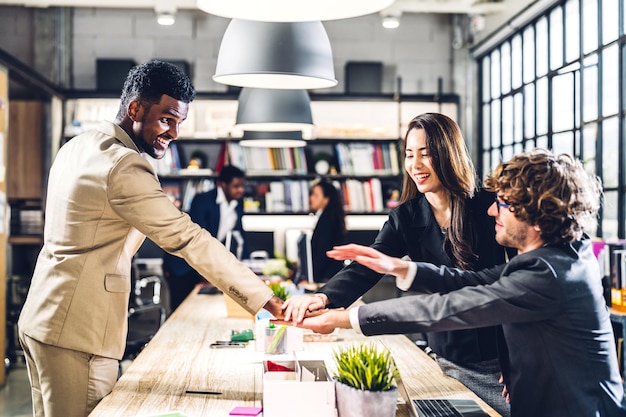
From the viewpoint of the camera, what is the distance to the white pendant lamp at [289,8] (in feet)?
6.26

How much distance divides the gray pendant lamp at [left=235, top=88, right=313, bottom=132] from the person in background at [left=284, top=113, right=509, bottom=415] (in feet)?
6.37

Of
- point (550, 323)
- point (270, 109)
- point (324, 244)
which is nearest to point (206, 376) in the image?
point (550, 323)

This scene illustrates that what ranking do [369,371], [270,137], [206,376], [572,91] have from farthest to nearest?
[572,91], [270,137], [206,376], [369,371]

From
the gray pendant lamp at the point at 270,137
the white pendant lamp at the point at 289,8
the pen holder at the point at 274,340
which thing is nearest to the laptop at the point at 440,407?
the pen holder at the point at 274,340

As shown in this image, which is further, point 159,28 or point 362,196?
point 159,28

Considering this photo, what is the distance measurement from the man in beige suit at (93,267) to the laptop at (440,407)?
56 centimetres

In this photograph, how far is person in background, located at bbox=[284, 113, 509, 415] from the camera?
7.93 ft

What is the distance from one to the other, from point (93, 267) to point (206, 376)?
48cm

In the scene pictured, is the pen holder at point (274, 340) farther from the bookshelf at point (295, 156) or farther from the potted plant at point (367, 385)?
the bookshelf at point (295, 156)

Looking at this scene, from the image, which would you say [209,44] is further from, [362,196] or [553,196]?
[553,196]

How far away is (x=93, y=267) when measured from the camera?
6.91 ft

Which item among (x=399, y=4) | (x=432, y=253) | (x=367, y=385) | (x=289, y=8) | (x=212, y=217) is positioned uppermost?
(x=399, y=4)

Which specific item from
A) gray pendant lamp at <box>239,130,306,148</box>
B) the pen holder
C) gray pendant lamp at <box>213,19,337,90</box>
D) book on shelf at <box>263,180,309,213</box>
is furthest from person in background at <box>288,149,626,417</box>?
book on shelf at <box>263,180,309,213</box>

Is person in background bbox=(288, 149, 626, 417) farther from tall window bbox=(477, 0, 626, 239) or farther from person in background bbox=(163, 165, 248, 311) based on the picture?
person in background bbox=(163, 165, 248, 311)
